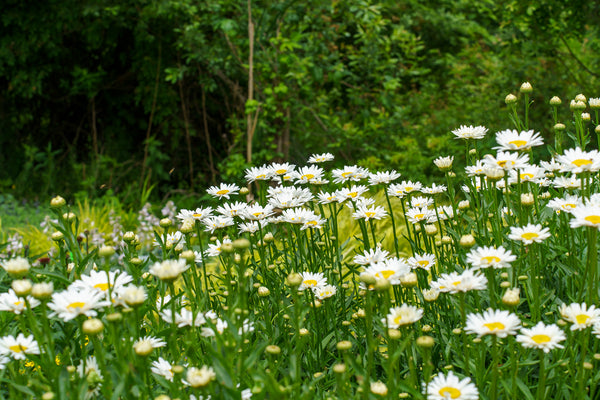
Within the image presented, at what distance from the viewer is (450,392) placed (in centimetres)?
109

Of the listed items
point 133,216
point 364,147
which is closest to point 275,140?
point 364,147

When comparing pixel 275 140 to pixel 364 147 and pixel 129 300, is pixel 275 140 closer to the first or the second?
pixel 364 147

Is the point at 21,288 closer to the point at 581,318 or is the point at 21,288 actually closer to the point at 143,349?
the point at 143,349

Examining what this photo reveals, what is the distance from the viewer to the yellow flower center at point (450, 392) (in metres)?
1.08

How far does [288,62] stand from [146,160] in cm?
195

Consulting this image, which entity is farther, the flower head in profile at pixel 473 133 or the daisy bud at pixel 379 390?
the flower head in profile at pixel 473 133

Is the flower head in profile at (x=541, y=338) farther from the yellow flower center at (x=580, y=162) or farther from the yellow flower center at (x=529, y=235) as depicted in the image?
the yellow flower center at (x=580, y=162)

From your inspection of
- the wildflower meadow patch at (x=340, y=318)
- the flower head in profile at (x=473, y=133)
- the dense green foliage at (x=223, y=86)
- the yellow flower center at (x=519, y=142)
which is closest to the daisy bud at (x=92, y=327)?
the wildflower meadow patch at (x=340, y=318)

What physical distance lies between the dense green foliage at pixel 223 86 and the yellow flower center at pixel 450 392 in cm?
355

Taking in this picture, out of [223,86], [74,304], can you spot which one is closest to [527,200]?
[74,304]

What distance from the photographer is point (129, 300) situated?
108cm

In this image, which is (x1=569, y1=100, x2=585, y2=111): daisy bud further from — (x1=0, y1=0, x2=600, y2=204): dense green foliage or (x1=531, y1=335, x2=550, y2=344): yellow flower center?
(x1=0, y1=0, x2=600, y2=204): dense green foliage

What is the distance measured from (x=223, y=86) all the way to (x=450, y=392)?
16.8 ft

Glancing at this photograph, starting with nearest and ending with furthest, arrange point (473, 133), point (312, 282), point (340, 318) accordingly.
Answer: point (312, 282) → point (340, 318) → point (473, 133)
